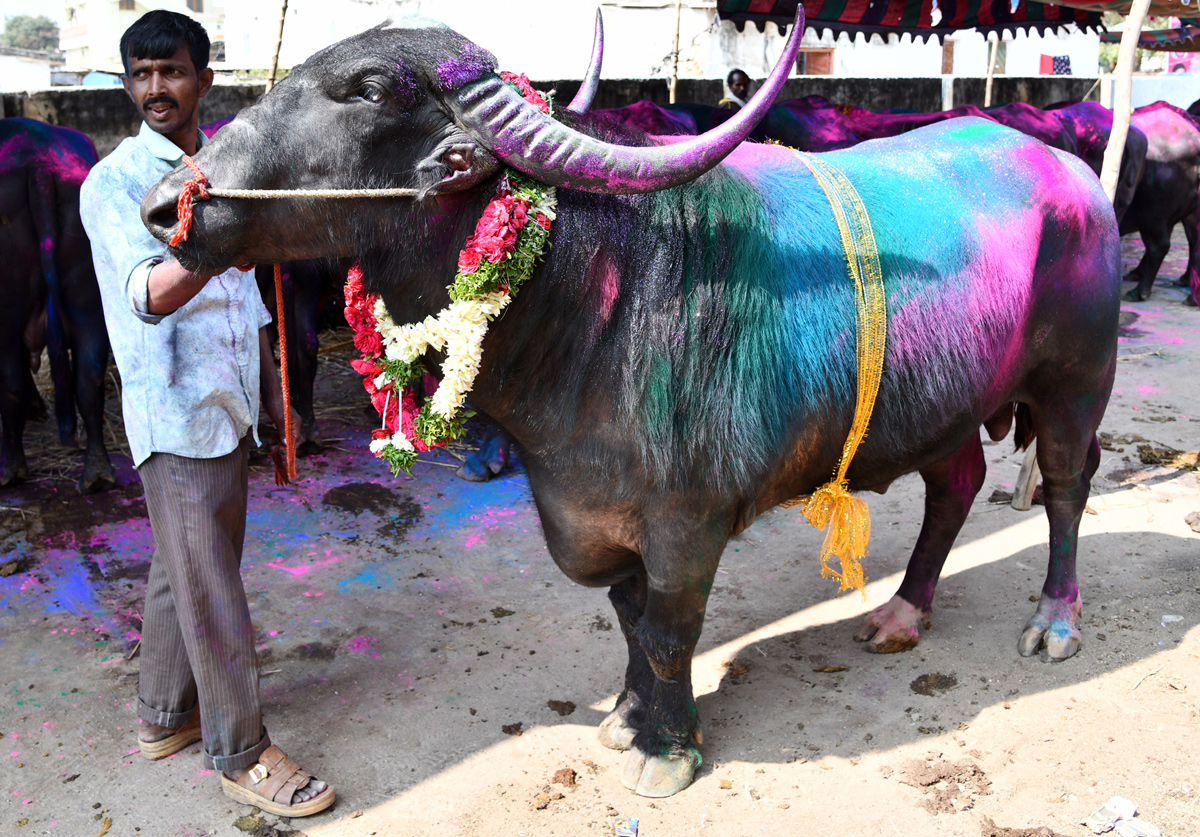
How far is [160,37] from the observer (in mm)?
2623

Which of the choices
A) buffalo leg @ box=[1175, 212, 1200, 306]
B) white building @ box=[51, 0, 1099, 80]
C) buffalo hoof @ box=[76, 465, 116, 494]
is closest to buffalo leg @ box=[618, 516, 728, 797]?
buffalo hoof @ box=[76, 465, 116, 494]

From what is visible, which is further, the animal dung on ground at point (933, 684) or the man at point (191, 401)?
→ the animal dung on ground at point (933, 684)

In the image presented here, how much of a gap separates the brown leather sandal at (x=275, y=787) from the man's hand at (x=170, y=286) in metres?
1.33

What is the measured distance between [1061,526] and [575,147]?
2.53 m

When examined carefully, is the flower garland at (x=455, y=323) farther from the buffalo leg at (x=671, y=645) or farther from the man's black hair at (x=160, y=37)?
the man's black hair at (x=160, y=37)

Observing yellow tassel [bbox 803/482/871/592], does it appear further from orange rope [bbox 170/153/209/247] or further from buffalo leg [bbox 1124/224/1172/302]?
buffalo leg [bbox 1124/224/1172/302]

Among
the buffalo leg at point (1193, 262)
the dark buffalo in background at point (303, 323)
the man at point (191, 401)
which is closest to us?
the man at point (191, 401)

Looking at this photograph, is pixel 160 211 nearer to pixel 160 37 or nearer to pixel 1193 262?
pixel 160 37

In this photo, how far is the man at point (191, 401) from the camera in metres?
2.61

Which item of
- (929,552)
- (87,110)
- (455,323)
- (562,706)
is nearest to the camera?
(455,323)

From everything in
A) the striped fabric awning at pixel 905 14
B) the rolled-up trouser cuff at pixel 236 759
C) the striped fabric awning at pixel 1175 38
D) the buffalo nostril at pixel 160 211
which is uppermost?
the striped fabric awning at pixel 1175 38

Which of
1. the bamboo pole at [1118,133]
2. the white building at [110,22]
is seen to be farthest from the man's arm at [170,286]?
the white building at [110,22]

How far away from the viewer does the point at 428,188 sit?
7.43ft

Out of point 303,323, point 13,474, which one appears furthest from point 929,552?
point 13,474
